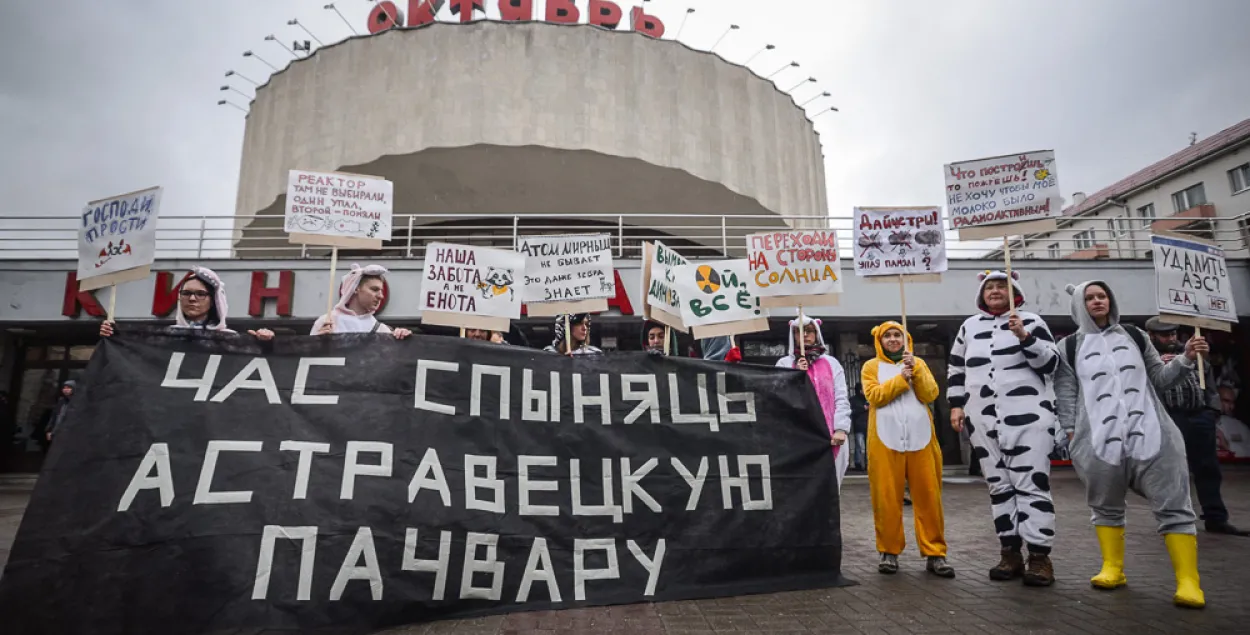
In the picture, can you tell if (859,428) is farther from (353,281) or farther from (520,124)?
(353,281)

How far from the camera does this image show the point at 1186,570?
3.97 metres

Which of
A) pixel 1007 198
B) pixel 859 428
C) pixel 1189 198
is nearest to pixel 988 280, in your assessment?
pixel 1007 198

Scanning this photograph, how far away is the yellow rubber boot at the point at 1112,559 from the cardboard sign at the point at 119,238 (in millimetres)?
6625

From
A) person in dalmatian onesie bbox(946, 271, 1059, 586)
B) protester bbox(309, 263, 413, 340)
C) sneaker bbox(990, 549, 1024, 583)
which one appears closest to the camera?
person in dalmatian onesie bbox(946, 271, 1059, 586)

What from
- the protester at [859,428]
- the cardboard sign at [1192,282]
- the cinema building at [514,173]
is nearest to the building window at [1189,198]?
the cinema building at [514,173]

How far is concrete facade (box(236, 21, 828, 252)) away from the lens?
53.8 feet

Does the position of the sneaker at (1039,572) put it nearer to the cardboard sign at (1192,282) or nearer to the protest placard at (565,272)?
the cardboard sign at (1192,282)

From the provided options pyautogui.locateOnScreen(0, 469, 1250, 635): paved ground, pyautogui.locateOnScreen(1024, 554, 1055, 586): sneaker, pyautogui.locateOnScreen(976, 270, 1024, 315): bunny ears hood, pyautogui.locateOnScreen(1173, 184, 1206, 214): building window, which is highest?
pyautogui.locateOnScreen(1173, 184, 1206, 214): building window

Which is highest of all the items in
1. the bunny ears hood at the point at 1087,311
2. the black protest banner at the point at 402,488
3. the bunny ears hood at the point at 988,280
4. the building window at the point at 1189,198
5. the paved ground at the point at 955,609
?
the building window at the point at 1189,198

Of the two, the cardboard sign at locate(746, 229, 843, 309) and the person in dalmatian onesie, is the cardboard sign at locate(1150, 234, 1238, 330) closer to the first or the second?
the person in dalmatian onesie

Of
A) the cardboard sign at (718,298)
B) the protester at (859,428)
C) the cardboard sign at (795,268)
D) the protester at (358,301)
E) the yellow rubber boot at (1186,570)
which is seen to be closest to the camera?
the yellow rubber boot at (1186,570)

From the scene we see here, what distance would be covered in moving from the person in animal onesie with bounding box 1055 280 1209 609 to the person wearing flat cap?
265cm

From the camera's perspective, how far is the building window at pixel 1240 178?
31156mm

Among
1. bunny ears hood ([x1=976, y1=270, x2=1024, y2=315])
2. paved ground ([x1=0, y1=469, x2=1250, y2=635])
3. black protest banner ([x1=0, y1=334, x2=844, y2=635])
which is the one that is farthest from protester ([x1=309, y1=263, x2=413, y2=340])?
bunny ears hood ([x1=976, y1=270, x2=1024, y2=315])
